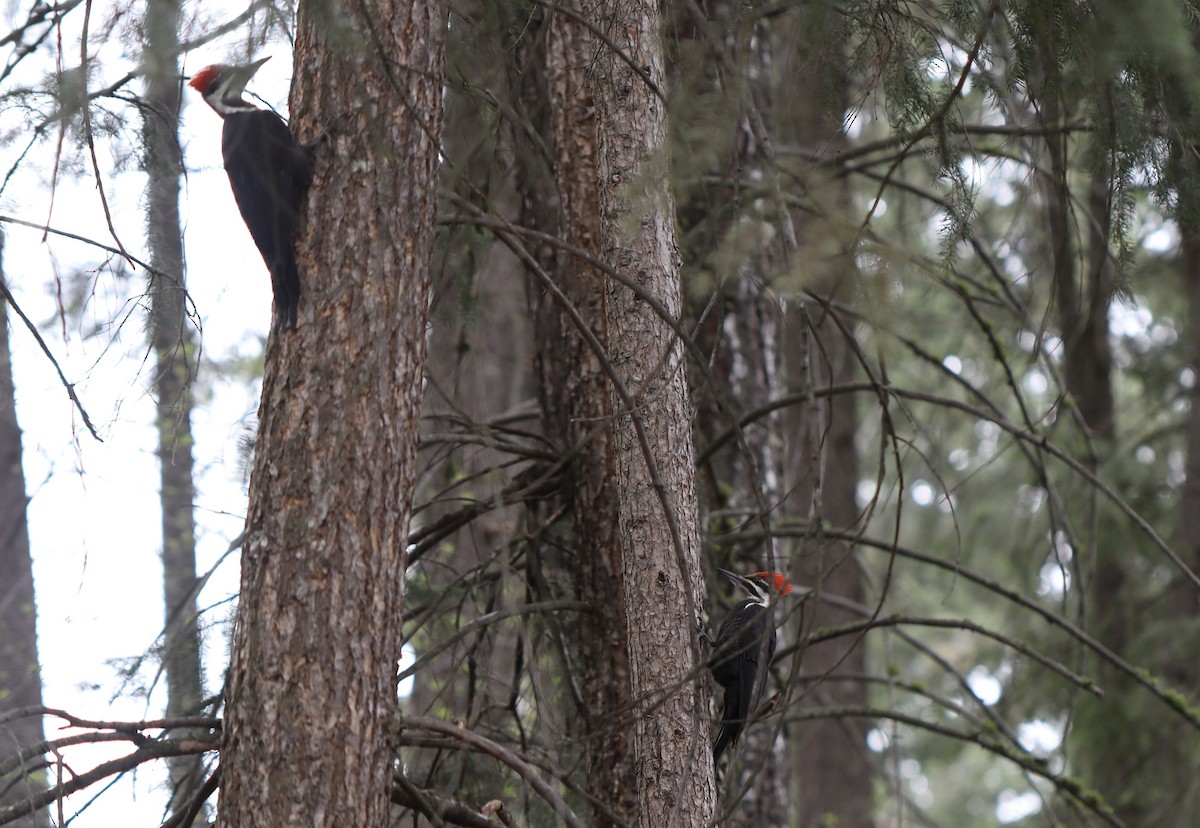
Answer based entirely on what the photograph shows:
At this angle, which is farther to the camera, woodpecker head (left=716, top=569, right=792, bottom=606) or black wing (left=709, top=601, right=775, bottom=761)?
woodpecker head (left=716, top=569, right=792, bottom=606)

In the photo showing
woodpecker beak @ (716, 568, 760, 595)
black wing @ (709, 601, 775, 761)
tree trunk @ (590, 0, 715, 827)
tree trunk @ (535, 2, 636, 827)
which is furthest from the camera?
woodpecker beak @ (716, 568, 760, 595)

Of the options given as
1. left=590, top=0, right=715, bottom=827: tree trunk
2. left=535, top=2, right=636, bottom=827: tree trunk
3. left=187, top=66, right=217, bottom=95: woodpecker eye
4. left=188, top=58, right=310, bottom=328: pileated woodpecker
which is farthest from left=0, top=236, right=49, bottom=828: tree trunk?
left=590, top=0, right=715, bottom=827: tree trunk

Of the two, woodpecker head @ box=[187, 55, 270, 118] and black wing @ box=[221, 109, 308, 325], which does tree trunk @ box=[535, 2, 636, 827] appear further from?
black wing @ box=[221, 109, 308, 325]

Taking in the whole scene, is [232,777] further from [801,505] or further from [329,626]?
[801,505]

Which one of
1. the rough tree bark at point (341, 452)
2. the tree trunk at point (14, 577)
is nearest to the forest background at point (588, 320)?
the rough tree bark at point (341, 452)

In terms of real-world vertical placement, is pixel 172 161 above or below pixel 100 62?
above

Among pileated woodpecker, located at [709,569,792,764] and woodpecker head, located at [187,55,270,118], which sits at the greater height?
woodpecker head, located at [187,55,270,118]

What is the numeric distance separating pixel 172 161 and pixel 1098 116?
251cm

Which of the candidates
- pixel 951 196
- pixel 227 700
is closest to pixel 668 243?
pixel 951 196

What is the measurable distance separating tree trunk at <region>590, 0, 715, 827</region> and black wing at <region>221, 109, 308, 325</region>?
0.77 metres

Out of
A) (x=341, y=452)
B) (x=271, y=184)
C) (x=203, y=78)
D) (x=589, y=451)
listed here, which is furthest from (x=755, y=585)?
(x=203, y=78)

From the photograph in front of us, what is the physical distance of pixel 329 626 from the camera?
2.16 metres

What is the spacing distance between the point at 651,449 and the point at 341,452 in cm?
90

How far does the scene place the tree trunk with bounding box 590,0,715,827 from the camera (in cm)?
264
